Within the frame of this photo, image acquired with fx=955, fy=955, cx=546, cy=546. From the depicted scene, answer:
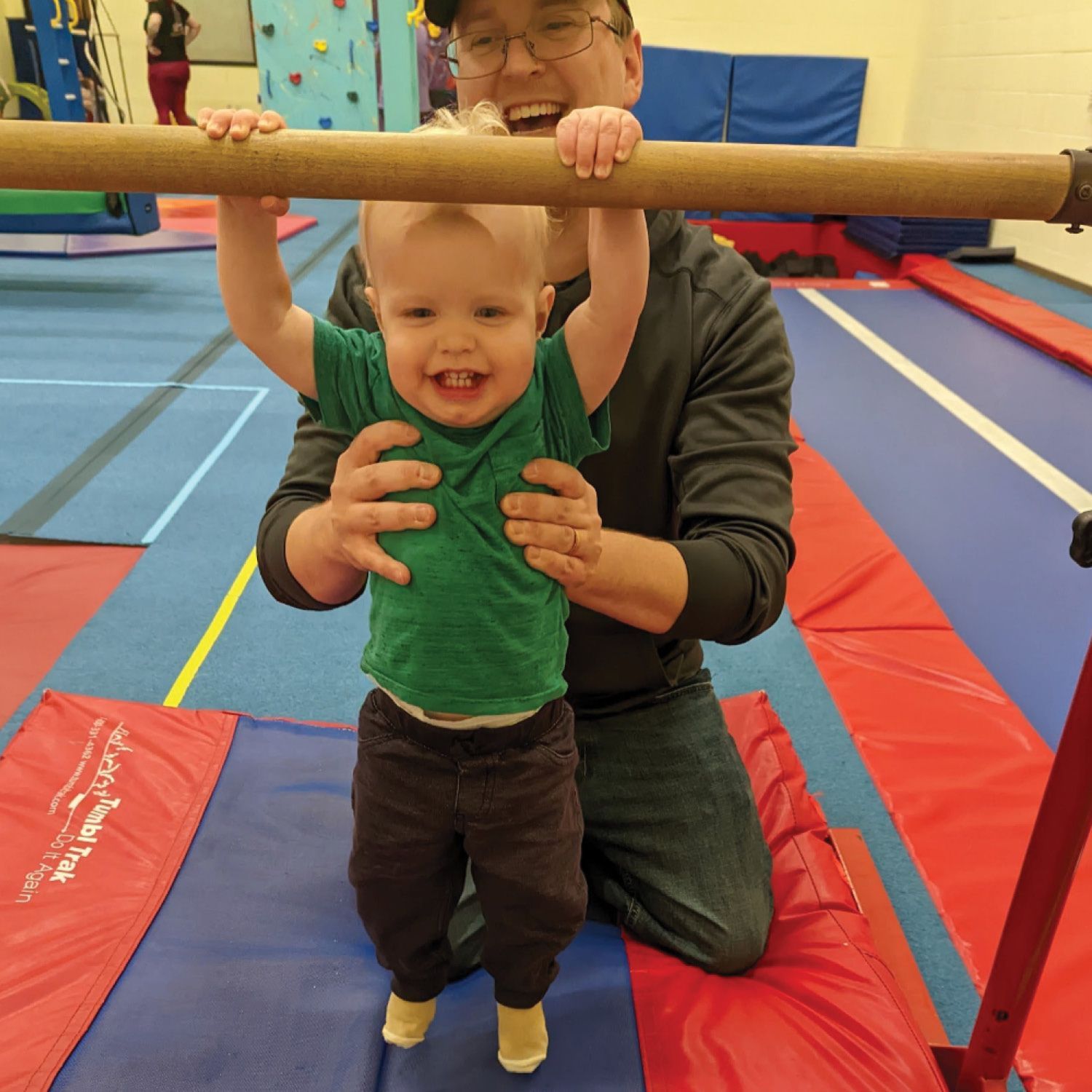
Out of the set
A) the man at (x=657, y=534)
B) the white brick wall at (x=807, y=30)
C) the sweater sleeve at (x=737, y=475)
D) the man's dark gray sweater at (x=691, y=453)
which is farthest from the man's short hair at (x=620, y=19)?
the white brick wall at (x=807, y=30)

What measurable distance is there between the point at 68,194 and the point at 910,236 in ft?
18.3

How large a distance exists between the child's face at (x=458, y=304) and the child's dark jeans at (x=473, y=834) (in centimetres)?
40

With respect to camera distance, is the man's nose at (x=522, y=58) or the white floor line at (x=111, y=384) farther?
the white floor line at (x=111, y=384)

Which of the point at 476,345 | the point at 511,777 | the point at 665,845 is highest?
the point at 476,345

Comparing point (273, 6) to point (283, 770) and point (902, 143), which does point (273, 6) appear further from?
point (283, 770)

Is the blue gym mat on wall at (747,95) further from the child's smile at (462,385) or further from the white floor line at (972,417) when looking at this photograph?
the child's smile at (462,385)

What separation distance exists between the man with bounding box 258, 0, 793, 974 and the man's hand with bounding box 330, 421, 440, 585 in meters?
0.06

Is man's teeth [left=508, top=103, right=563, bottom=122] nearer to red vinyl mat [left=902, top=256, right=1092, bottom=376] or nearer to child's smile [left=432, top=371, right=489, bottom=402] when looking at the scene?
child's smile [left=432, top=371, right=489, bottom=402]

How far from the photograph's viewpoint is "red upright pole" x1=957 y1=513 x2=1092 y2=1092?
Result: 1.20 m

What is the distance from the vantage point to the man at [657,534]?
53.0 inches

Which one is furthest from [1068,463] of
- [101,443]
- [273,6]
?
[273,6]

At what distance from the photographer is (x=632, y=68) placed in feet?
5.30

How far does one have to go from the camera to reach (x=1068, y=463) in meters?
3.64

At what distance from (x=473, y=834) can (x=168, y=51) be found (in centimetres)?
963
